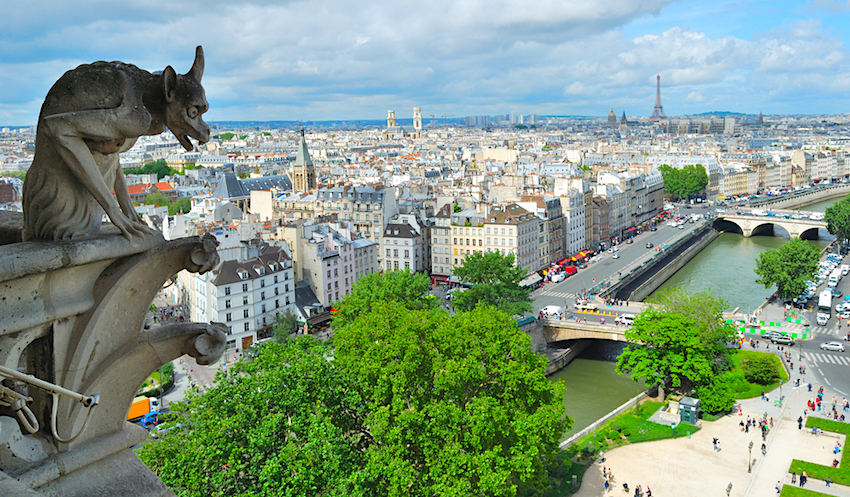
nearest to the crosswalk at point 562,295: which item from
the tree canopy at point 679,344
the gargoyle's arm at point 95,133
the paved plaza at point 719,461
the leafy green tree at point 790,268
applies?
the leafy green tree at point 790,268

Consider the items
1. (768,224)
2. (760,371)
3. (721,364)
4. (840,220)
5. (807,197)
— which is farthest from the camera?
(807,197)

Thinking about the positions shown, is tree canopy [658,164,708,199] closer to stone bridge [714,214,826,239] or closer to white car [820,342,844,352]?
stone bridge [714,214,826,239]

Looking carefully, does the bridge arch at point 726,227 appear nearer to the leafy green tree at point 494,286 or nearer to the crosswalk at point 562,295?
the crosswalk at point 562,295

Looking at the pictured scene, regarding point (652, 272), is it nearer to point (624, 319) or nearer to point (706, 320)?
point (624, 319)

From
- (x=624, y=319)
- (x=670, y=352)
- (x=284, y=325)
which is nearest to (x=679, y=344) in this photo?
(x=670, y=352)

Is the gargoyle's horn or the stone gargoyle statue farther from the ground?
the gargoyle's horn

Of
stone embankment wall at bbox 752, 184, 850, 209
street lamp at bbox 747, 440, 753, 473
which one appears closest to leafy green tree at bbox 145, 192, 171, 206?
→ street lamp at bbox 747, 440, 753, 473

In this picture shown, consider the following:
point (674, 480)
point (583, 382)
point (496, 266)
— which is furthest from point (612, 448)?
point (496, 266)
